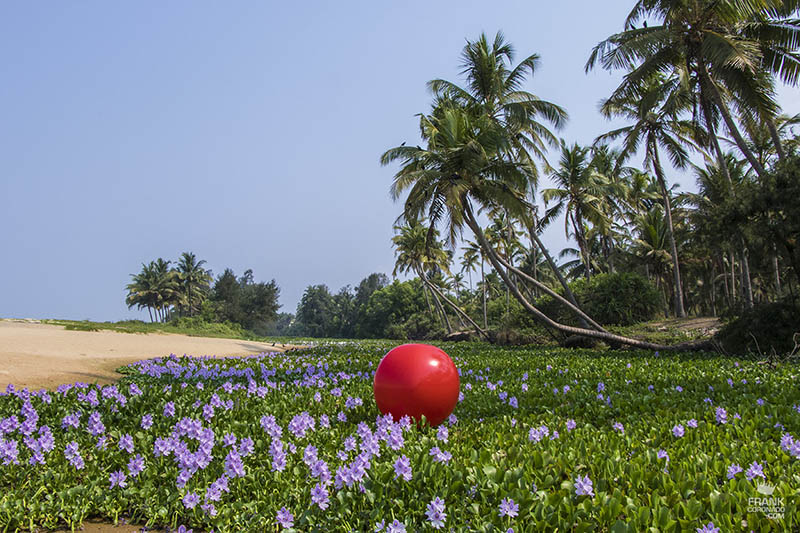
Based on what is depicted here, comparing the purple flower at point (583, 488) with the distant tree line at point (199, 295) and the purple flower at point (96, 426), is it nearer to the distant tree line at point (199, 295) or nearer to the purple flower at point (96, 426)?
the purple flower at point (96, 426)

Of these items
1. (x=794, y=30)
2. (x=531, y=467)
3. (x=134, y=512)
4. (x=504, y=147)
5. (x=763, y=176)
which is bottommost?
(x=134, y=512)

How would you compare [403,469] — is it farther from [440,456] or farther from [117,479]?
[117,479]

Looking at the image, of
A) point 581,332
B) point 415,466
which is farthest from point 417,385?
point 581,332

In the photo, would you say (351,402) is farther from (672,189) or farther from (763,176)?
(672,189)

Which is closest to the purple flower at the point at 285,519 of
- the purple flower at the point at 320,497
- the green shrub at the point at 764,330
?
the purple flower at the point at 320,497

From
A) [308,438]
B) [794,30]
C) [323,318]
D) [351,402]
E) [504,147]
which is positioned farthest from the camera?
[323,318]

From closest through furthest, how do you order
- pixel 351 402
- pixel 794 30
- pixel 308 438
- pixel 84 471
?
pixel 84 471
pixel 308 438
pixel 351 402
pixel 794 30

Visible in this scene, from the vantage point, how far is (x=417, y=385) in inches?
181

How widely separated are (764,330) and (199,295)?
66.0 meters

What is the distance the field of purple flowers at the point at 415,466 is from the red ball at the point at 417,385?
27 centimetres

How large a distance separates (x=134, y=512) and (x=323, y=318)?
76.2m

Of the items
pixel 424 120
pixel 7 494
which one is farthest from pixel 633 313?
pixel 7 494

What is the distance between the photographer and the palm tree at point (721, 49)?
43.3ft

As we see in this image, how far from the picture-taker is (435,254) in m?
36.8
